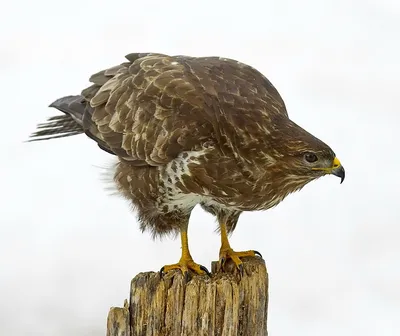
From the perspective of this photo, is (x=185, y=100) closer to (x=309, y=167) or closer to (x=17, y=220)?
(x=309, y=167)

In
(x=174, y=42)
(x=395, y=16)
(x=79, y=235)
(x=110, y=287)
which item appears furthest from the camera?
(x=395, y=16)

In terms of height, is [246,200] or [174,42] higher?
[174,42]

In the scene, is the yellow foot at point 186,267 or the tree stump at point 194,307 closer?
the tree stump at point 194,307

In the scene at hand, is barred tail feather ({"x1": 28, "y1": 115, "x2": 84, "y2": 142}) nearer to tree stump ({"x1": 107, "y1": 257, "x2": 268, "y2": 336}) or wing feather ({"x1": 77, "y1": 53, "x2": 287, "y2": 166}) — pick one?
wing feather ({"x1": 77, "y1": 53, "x2": 287, "y2": 166})

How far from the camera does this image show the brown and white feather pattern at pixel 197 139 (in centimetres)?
757

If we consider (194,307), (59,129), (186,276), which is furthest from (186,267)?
(59,129)

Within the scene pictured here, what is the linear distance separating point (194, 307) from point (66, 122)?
254 cm

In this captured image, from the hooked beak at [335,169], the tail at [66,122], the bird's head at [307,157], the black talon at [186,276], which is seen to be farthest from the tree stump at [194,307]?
the tail at [66,122]

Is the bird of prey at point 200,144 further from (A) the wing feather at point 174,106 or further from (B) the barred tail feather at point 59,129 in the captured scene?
(B) the barred tail feather at point 59,129

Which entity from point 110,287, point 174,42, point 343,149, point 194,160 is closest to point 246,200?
point 194,160

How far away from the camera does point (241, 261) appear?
807 centimetres

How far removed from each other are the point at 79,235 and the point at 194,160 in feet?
15.9

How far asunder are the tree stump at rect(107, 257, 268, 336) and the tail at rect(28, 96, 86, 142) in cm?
192

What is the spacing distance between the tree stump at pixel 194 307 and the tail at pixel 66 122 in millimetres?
1918
